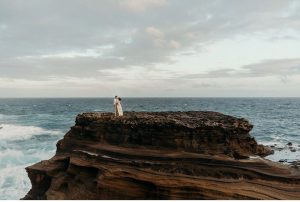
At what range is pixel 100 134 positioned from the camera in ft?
40.4

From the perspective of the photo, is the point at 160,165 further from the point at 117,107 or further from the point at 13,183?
the point at 13,183

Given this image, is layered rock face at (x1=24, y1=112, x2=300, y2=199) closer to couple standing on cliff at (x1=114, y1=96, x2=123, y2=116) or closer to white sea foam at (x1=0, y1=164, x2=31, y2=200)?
couple standing on cliff at (x1=114, y1=96, x2=123, y2=116)

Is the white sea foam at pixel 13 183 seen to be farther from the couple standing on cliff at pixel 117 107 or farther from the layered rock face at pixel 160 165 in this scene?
the couple standing on cliff at pixel 117 107

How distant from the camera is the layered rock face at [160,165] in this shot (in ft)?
31.8

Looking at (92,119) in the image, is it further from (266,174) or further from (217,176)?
(266,174)

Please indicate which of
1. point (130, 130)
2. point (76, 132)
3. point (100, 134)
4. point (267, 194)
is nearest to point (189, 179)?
point (267, 194)

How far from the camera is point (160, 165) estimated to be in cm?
1045

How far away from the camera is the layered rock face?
970cm

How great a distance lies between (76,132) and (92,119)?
2.62 feet

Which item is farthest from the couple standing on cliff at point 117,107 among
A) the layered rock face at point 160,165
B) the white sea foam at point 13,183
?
the white sea foam at point 13,183

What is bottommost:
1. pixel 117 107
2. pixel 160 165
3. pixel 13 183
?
pixel 13 183

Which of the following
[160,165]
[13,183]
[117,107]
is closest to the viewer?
[160,165]

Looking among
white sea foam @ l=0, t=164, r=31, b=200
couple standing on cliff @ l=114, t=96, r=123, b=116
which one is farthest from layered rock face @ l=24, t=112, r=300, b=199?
white sea foam @ l=0, t=164, r=31, b=200

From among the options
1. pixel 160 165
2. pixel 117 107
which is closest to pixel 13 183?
pixel 117 107
